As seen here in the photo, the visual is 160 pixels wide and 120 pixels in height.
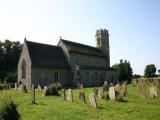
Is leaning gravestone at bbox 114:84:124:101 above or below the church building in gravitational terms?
below

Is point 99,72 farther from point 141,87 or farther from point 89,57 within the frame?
point 141,87

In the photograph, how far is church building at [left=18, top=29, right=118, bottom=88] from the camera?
42.7 m

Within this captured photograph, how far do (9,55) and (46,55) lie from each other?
19.9m

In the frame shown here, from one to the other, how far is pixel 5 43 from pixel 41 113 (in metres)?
52.5

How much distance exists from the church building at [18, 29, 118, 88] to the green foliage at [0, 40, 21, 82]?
562 inches

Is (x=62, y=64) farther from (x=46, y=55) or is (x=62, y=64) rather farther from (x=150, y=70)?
(x=150, y=70)

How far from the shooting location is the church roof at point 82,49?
5130 centimetres

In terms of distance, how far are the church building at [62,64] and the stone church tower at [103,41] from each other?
1.68 metres

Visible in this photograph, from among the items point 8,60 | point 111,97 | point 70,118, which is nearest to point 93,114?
point 70,118

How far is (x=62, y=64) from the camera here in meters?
48.1

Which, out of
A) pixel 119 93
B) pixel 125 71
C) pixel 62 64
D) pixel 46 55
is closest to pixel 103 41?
pixel 125 71

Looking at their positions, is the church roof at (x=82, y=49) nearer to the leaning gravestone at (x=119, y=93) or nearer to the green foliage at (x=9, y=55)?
the green foliage at (x=9, y=55)

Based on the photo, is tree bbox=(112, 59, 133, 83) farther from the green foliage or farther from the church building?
the green foliage

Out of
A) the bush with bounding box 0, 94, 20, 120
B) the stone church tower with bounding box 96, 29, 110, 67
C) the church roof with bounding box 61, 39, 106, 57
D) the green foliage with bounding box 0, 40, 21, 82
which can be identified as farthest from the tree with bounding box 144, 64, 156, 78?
the bush with bounding box 0, 94, 20, 120
